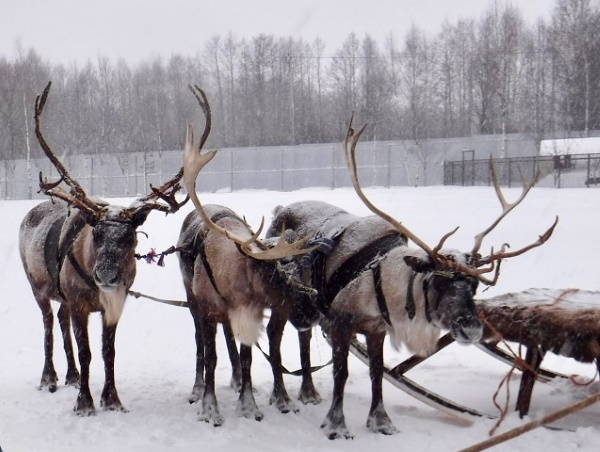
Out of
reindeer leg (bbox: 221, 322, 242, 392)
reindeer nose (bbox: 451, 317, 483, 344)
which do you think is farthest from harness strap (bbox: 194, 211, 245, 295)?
reindeer nose (bbox: 451, 317, 483, 344)

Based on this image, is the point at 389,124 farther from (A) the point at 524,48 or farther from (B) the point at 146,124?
(B) the point at 146,124

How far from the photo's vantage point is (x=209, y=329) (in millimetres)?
5879

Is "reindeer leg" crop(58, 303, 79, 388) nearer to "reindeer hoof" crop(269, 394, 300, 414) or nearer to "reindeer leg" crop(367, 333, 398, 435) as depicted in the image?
"reindeer hoof" crop(269, 394, 300, 414)


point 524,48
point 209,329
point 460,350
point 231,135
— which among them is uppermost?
point 524,48

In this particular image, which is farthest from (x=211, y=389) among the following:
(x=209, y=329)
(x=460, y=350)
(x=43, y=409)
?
(x=460, y=350)

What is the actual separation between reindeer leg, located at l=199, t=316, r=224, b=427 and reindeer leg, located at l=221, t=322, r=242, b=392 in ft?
0.55

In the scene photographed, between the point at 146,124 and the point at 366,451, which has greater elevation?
the point at 146,124

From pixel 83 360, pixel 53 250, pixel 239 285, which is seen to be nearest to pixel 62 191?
pixel 53 250

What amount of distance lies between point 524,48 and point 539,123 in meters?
3.45

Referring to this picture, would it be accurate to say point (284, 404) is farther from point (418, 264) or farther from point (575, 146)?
point (575, 146)

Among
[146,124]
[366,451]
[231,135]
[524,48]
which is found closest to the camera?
[366,451]

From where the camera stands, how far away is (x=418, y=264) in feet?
15.6

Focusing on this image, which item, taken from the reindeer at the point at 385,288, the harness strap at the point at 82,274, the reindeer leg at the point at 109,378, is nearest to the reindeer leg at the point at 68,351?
the reindeer leg at the point at 109,378

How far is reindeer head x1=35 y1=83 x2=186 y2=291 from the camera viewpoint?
533 centimetres
